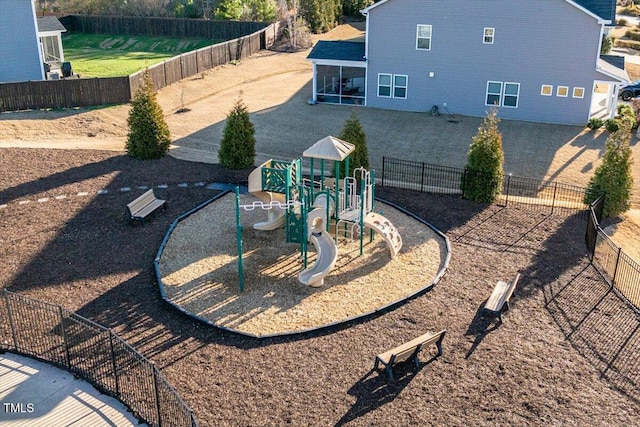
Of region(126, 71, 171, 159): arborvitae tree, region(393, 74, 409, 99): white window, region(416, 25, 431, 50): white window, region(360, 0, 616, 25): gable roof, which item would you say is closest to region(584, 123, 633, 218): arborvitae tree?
region(360, 0, 616, 25): gable roof

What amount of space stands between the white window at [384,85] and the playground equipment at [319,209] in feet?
62.6

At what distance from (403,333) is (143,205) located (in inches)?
400

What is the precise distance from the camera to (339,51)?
3941 centimetres

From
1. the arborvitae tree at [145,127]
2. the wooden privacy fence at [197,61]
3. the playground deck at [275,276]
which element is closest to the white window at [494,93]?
the playground deck at [275,276]

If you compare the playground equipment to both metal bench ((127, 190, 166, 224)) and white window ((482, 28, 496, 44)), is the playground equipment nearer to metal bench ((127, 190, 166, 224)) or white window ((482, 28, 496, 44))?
metal bench ((127, 190, 166, 224))

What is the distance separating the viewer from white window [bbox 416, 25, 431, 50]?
36750 mm

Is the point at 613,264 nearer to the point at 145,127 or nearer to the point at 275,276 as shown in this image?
the point at 275,276

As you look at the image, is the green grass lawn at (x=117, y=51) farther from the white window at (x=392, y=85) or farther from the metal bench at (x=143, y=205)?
the metal bench at (x=143, y=205)

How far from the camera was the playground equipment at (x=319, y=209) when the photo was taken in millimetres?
18391

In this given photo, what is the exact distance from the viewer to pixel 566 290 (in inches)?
698

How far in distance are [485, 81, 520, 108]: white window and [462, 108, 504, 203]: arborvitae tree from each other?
13597 mm

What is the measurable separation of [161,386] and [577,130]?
91.4 ft

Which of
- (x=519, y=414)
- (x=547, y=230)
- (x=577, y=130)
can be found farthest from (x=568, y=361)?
(x=577, y=130)

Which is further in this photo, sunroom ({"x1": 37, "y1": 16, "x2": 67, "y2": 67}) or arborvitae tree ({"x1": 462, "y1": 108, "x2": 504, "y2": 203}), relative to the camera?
sunroom ({"x1": 37, "y1": 16, "x2": 67, "y2": 67})
